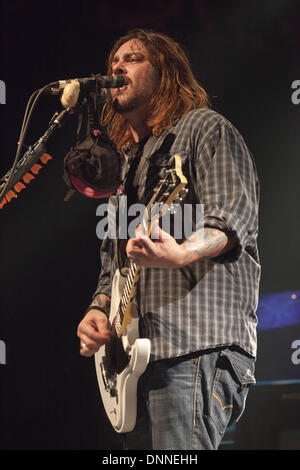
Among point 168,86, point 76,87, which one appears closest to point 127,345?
point 76,87

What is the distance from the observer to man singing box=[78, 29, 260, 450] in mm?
1550

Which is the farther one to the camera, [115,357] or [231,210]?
[115,357]

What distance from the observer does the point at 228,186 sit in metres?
1.66

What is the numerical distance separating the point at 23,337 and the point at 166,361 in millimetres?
1818

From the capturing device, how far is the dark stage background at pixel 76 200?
320 cm

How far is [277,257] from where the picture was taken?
11.3ft

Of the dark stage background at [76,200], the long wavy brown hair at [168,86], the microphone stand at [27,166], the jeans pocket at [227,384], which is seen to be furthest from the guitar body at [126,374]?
the dark stage background at [76,200]

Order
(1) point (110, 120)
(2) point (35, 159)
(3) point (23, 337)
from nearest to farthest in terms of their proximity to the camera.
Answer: (2) point (35, 159)
(1) point (110, 120)
(3) point (23, 337)

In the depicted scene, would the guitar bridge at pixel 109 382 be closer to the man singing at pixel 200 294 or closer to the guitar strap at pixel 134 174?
the man singing at pixel 200 294

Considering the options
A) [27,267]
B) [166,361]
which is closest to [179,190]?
[166,361]

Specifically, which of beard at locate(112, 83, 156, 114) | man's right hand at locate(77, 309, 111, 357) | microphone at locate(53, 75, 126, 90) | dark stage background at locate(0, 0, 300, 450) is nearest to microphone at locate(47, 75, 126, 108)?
microphone at locate(53, 75, 126, 90)

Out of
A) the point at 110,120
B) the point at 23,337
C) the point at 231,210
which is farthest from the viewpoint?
the point at 23,337

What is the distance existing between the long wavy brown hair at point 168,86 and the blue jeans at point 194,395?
80cm
